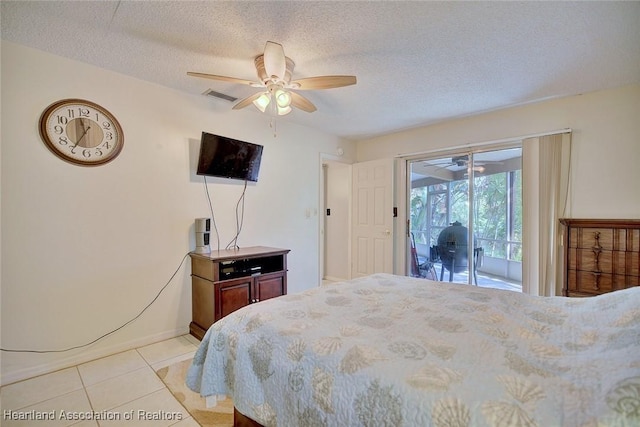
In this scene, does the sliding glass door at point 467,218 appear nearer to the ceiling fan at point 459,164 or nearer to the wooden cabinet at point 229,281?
the ceiling fan at point 459,164

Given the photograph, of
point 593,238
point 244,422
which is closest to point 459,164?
point 593,238

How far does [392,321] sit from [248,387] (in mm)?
725

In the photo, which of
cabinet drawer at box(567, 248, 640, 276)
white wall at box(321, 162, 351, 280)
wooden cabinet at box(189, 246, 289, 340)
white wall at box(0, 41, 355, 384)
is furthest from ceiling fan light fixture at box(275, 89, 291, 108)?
cabinet drawer at box(567, 248, 640, 276)

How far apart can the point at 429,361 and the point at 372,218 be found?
11.4ft

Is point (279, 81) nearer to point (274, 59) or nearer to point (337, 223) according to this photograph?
point (274, 59)

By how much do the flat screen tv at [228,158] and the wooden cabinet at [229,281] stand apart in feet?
2.76

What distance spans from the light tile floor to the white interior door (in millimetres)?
2805

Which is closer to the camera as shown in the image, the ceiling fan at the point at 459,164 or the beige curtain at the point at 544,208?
the beige curtain at the point at 544,208

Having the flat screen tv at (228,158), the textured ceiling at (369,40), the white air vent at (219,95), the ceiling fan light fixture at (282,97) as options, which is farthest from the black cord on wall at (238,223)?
the ceiling fan light fixture at (282,97)

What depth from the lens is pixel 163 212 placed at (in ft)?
9.08

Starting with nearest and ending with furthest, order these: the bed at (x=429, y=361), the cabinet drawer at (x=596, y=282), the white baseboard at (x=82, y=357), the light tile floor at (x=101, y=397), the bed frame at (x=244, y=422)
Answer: the bed at (x=429, y=361), the bed frame at (x=244, y=422), the light tile floor at (x=101, y=397), the white baseboard at (x=82, y=357), the cabinet drawer at (x=596, y=282)

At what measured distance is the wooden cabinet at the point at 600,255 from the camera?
7.90 feet

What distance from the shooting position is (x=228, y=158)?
3.06 m

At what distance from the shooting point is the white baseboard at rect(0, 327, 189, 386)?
2.07 meters
